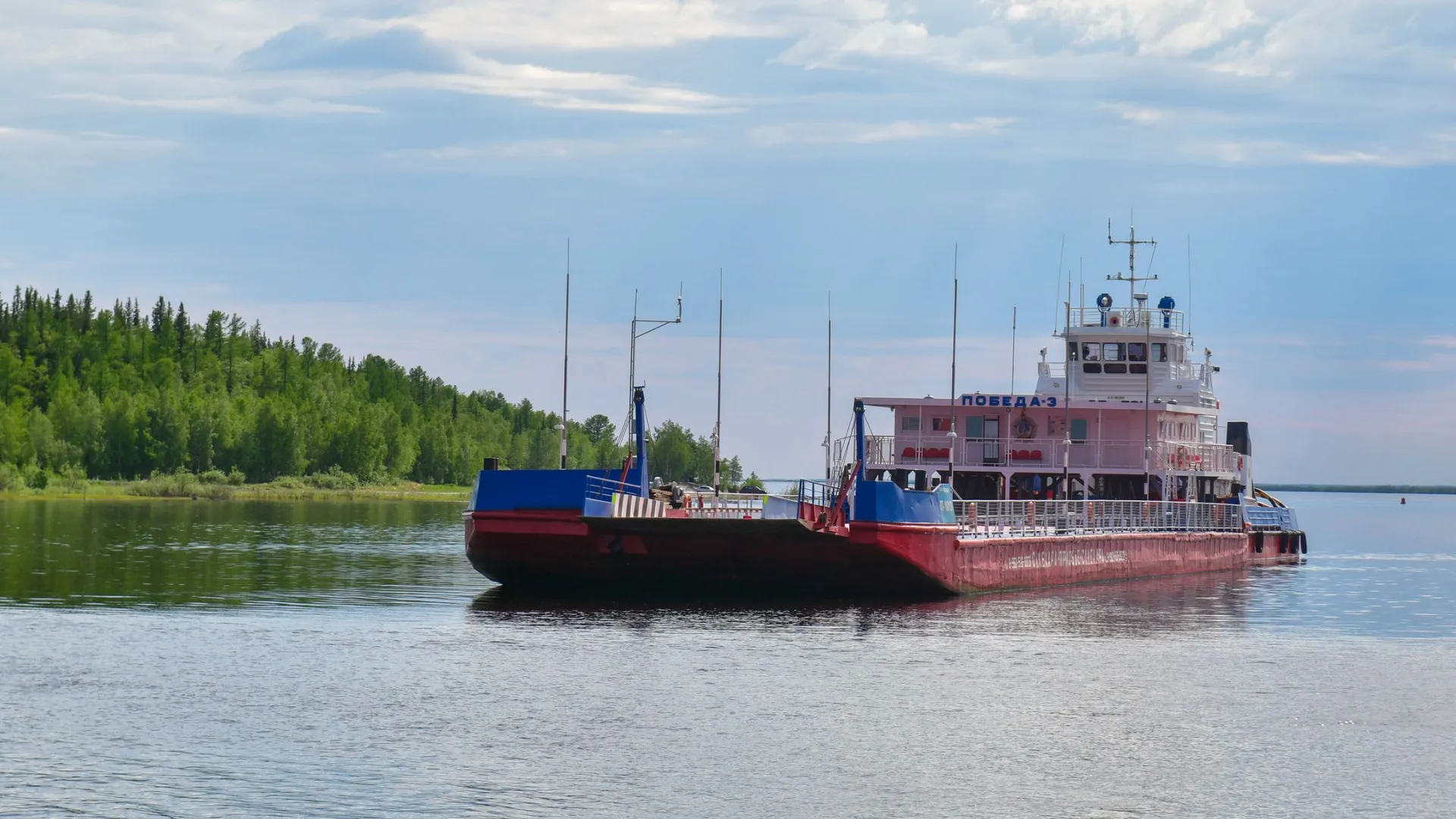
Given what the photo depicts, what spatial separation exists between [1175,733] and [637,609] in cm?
1690

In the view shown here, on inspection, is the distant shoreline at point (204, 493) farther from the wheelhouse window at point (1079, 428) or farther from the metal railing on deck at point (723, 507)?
the wheelhouse window at point (1079, 428)

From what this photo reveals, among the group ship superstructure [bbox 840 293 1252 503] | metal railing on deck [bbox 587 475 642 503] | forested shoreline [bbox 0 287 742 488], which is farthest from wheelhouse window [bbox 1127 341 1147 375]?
forested shoreline [bbox 0 287 742 488]

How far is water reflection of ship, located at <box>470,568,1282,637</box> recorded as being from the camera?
3822 cm

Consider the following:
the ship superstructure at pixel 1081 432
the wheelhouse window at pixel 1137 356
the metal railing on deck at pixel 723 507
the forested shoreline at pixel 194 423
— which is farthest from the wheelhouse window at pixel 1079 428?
the forested shoreline at pixel 194 423

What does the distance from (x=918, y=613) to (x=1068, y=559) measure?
10507mm

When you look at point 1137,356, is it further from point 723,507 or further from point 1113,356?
point 723,507

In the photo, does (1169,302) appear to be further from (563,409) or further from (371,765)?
(371,765)

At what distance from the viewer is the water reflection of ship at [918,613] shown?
3822 centimetres

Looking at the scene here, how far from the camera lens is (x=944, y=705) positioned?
2784 cm

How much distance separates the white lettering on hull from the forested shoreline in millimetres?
88851

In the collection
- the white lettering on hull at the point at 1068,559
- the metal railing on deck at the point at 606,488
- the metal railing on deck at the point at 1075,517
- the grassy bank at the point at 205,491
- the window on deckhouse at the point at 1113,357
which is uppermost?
the window on deckhouse at the point at 1113,357

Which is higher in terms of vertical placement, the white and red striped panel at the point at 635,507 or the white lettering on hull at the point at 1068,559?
the white and red striped panel at the point at 635,507

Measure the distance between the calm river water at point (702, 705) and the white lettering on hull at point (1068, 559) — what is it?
1.24m

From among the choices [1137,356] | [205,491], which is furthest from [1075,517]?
[205,491]
